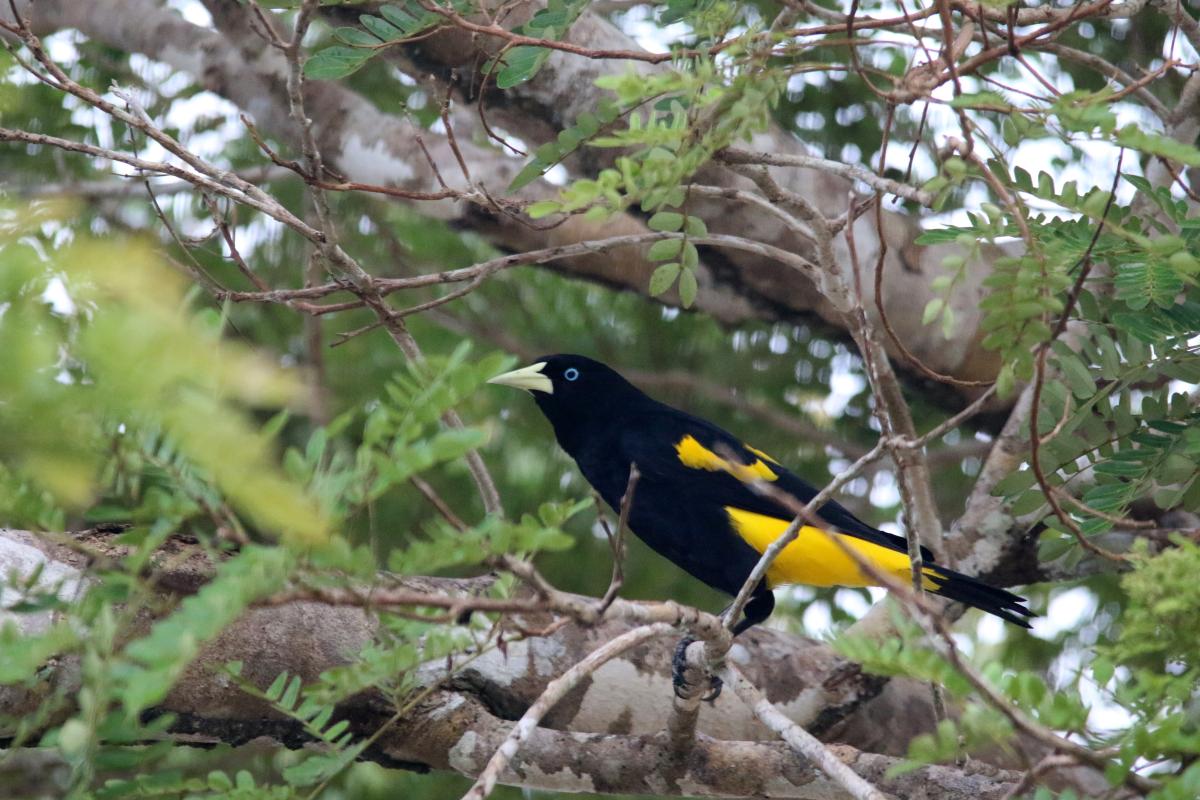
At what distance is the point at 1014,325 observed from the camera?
80.0 inches

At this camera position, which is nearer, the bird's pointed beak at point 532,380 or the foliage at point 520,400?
the foliage at point 520,400

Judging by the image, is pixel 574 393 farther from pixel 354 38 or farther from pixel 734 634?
pixel 354 38

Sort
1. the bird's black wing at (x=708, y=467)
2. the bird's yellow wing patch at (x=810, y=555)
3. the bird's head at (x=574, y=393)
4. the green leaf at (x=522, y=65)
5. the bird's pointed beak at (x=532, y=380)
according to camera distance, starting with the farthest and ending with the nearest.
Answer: the bird's head at (x=574, y=393)
the bird's pointed beak at (x=532, y=380)
the bird's black wing at (x=708, y=467)
the bird's yellow wing patch at (x=810, y=555)
the green leaf at (x=522, y=65)

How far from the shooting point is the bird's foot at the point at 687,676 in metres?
2.86

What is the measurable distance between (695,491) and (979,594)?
0.95m

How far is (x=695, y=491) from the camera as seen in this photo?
3.91m

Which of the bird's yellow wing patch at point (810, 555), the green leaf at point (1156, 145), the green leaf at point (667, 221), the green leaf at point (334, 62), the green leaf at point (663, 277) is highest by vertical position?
the green leaf at point (1156, 145)

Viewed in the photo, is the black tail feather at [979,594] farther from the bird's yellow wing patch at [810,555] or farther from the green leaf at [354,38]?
the green leaf at [354,38]

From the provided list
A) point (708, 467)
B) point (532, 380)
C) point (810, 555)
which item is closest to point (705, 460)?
point (708, 467)

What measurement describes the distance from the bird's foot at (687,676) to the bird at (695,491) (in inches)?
→ 8.8

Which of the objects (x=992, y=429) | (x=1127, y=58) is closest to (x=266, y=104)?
(x=992, y=429)

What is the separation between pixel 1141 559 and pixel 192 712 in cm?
204

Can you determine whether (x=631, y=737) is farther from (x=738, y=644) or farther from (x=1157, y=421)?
(x=1157, y=421)

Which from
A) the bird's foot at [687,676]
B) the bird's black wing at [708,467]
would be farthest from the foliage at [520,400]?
the bird's black wing at [708,467]
